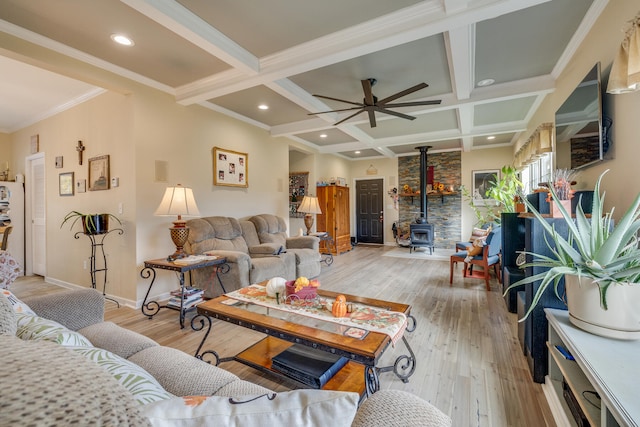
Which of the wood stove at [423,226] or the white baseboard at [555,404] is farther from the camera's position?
the wood stove at [423,226]

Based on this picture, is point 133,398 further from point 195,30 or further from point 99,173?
point 99,173

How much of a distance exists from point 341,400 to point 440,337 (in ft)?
7.59

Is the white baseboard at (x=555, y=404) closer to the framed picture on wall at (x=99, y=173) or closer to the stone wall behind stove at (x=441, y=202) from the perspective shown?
the framed picture on wall at (x=99, y=173)

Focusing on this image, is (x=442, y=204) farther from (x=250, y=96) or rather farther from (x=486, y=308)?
(x=250, y=96)

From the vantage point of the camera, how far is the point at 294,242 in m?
4.91

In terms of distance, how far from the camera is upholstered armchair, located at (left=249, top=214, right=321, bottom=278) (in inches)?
170

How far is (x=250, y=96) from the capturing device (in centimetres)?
397

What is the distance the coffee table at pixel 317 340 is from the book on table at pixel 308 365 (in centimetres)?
5

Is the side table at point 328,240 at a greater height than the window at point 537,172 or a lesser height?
lesser

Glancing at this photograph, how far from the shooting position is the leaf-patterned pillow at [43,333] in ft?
2.74

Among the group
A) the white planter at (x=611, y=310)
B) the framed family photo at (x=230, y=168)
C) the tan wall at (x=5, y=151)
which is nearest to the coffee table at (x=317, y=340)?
the white planter at (x=611, y=310)

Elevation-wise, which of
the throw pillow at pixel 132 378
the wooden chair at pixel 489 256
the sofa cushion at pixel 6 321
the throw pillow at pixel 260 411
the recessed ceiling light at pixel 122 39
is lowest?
the wooden chair at pixel 489 256

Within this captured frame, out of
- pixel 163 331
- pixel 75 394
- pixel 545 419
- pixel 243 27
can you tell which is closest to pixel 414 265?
pixel 545 419

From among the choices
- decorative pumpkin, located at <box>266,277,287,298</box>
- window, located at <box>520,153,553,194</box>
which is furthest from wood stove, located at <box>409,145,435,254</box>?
decorative pumpkin, located at <box>266,277,287,298</box>
